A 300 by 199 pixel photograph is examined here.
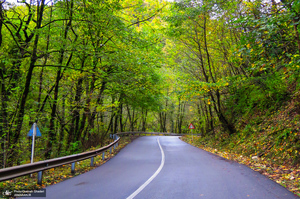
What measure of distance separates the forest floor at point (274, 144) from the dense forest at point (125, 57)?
0.33ft

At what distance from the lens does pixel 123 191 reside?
516 centimetres

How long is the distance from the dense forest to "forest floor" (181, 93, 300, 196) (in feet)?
0.33

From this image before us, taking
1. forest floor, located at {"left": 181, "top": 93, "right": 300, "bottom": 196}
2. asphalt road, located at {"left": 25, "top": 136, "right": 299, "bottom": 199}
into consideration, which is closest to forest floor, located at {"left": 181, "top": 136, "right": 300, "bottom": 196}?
forest floor, located at {"left": 181, "top": 93, "right": 300, "bottom": 196}

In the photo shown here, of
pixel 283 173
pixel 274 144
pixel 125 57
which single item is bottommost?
pixel 283 173

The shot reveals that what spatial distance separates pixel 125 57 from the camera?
1099cm

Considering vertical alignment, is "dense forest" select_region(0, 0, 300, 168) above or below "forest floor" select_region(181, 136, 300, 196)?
above

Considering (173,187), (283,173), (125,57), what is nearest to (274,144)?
(283,173)

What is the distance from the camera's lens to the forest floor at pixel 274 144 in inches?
271

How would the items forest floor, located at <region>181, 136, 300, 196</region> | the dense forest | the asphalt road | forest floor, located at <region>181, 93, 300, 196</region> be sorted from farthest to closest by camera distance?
1. the dense forest
2. forest floor, located at <region>181, 93, 300, 196</region>
3. forest floor, located at <region>181, 136, 300, 196</region>
4. the asphalt road

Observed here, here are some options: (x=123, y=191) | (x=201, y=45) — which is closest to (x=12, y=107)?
(x=123, y=191)

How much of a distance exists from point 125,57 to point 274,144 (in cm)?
874

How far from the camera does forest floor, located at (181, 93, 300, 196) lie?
689 cm

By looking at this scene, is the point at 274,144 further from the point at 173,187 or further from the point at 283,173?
the point at 173,187

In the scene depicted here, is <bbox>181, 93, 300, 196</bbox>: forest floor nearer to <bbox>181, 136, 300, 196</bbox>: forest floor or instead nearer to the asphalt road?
<bbox>181, 136, 300, 196</bbox>: forest floor
